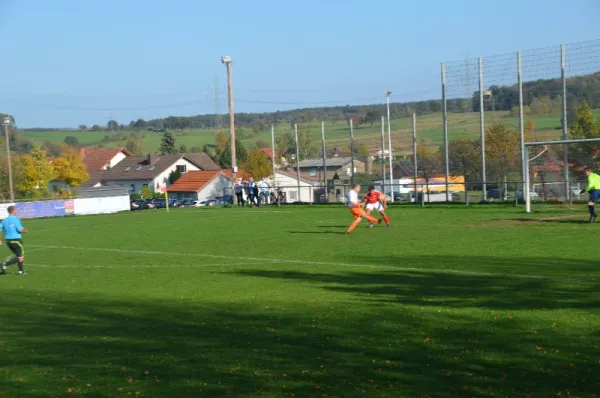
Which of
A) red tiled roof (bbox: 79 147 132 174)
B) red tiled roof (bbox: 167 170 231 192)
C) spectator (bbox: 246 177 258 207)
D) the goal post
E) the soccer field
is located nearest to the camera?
the soccer field

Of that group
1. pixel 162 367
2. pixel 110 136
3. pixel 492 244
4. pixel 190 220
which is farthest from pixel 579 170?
pixel 110 136

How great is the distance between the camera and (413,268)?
661 inches

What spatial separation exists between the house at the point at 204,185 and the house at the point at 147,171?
12.1 metres

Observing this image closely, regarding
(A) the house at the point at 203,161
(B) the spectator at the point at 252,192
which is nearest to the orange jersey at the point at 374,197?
(B) the spectator at the point at 252,192

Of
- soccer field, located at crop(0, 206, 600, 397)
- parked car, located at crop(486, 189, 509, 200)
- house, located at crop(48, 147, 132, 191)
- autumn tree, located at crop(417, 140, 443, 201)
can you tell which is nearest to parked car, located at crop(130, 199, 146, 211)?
autumn tree, located at crop(417, 140, 443, 201)

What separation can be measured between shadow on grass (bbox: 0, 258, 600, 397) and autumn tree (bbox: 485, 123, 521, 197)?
24974 mm

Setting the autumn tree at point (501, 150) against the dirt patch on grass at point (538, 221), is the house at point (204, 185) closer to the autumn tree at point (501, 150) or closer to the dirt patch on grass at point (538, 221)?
the autumn tree at point (501, 150)

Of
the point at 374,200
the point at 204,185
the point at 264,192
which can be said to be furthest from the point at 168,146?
the point at 374,200

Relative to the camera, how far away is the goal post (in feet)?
105

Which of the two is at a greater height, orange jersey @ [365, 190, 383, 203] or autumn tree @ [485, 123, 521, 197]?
autumn tree @ [485, 123, 521, 197]

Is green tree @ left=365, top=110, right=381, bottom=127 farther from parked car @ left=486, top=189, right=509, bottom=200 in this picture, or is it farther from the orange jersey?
the orange jersey

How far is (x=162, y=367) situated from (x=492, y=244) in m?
13.1

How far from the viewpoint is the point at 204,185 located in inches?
3174

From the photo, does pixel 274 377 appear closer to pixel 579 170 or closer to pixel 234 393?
pixel 234 393
